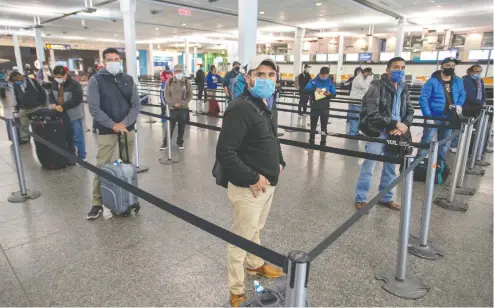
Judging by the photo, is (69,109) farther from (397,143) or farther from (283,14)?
(283,14)

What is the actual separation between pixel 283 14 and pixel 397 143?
48.6 feet

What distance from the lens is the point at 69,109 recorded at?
566 centimetres

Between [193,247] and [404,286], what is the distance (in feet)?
6.09

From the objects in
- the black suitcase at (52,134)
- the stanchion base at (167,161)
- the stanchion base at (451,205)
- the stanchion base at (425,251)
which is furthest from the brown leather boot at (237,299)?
the black suitcase at (52,134)

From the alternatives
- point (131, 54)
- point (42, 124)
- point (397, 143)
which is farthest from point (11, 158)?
point (397, 143)

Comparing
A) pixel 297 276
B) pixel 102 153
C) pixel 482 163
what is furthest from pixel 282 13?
pixel 297 276

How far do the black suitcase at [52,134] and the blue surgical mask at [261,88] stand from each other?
4.61 m

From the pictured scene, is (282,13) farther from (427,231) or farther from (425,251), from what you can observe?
(425,251)

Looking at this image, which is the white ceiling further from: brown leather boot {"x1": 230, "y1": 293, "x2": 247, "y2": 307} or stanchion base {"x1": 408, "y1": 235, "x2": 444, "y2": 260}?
brown leather boot {"x1": 230, "y1": 293, "x2": 247, "y2": 307}

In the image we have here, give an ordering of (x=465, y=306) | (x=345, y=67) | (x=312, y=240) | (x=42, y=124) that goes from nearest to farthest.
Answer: (x=465, y=306), (x=312, y=240), (x=42, y=124), (x=345, y=67)

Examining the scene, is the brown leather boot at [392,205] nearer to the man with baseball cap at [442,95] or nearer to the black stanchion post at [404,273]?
the black stanchion post at [404,273]

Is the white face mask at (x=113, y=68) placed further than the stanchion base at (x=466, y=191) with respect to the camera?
No

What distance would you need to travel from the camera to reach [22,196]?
13.9ft

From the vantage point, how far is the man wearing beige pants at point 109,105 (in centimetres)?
351
